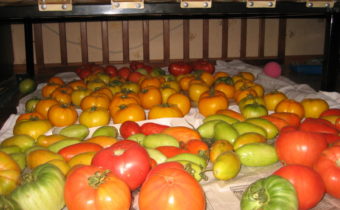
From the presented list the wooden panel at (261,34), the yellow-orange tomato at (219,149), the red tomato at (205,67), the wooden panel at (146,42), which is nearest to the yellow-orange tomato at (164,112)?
the yellow-orange tomato at (219,149)

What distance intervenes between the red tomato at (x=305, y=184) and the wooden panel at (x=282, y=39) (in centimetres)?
288

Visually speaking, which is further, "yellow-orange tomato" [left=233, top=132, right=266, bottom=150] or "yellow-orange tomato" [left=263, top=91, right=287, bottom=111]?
"yellow-orange tomato" [left=263, top=91, right=287, bottom=111]

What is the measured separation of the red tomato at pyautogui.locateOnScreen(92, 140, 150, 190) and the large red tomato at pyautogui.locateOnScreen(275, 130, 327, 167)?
44cm

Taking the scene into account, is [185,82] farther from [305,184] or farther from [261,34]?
[261,34]

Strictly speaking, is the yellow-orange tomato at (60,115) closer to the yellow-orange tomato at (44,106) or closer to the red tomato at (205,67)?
the yellow-orange tomato at (44,106)

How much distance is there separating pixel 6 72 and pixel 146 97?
174cm

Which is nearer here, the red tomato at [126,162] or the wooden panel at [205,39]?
the red tomato at [126,162]

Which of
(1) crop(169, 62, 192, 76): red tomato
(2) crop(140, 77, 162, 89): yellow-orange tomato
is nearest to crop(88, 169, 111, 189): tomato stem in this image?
(2) crop(140, 77, 162, 89): yellow-orange tomato

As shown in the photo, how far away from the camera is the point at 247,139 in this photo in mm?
1186

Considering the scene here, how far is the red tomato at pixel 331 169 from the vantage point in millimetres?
921

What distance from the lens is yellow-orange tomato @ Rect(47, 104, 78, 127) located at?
160 cm

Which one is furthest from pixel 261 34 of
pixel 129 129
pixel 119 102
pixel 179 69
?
pixel 129 129

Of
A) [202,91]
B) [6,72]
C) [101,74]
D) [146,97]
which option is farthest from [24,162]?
[6,72]

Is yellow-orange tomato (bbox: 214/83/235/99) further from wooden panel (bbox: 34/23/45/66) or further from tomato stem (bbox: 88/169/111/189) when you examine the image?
wooden panel (bbox: 34/23/45/66)
